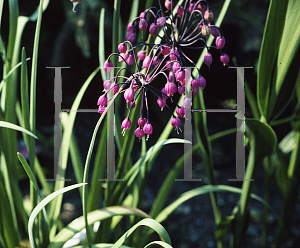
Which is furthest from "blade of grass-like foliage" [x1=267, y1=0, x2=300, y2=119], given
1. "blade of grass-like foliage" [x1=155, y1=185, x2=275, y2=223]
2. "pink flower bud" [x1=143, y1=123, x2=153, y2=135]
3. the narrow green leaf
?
"pink flower bud" [x1=143, y1=123, x2=153, y2=135]

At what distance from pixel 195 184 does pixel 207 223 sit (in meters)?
0.29

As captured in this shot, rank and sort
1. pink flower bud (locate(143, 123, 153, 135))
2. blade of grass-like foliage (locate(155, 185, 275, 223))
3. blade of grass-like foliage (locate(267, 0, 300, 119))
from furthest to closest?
1. blade of grass-like foliage (locate(155, 185, 275, 223))
2. blade of grass-like foliage (locate(267, 0, 300, 119))
3. pink flower bud (locate(143, 123, 153, 135))

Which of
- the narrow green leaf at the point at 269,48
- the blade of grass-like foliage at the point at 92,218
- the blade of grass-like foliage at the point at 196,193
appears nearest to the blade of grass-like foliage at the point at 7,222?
the blade of grass-like foliage at the point at 92,218

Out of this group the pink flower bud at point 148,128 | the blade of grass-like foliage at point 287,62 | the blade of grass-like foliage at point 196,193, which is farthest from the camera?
the blade of grass-like foliage at point 196,193

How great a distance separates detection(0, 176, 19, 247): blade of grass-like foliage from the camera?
29.5 inches

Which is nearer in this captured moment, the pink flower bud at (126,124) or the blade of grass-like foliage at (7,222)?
the pink flower bud at (126,124)

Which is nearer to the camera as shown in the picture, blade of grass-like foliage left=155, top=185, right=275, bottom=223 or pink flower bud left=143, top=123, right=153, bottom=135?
pink flower bud left=143, top=123, right=153, bottom=135

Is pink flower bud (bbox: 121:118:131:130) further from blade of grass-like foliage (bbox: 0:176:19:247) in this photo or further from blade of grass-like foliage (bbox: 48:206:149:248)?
blade of grass-like foliage (bbox: 0:176:19:247)

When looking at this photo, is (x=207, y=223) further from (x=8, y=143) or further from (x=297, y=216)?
(x=8, y=143)

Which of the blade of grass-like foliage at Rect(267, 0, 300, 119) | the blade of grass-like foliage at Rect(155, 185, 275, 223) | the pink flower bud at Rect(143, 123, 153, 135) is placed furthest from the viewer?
the blade of grass-like foliage at Rect(155, 185, 275, 223)

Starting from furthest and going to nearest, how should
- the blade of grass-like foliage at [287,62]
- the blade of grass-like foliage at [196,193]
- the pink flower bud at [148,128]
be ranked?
the blade of grass-like foliage at [196,193] < the blade of grass-like foliage at [287,62] < the pink flower bud at [148,128]

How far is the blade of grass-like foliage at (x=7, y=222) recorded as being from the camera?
0.75 metres

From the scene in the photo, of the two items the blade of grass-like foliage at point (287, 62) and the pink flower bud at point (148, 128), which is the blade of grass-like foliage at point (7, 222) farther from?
the blade of grass-like foliage at point (287, 62)

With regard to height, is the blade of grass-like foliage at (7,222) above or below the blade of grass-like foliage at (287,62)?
below
